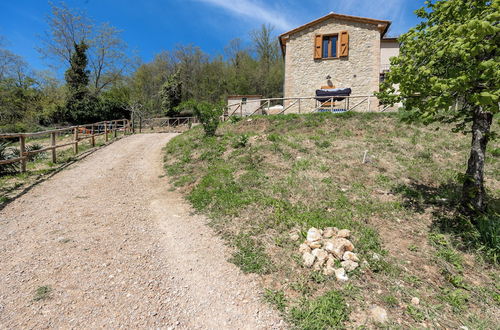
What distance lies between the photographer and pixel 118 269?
3.20 m

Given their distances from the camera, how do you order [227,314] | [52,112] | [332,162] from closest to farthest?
[227,314]
[332,162]
[52,112]

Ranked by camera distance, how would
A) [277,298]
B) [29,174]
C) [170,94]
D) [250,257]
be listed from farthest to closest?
[170,94], [29,174], [250,257], [277,298]

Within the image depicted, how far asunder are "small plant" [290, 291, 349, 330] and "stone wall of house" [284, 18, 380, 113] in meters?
14.4

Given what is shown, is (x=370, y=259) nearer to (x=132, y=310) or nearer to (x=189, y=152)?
(x=132, y=310)

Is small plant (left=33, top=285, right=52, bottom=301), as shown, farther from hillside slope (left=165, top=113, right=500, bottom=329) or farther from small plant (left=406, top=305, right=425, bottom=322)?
small plant (left=406, top=305, right=425, bottom=322)

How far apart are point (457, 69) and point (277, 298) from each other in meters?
3.81

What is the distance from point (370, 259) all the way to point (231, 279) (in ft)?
6.37

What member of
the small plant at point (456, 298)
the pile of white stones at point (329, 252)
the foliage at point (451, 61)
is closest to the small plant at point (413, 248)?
the small plant at point (456, 298)

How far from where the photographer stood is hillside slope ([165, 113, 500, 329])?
266cm

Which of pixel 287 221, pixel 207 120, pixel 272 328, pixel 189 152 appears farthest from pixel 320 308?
pixel 207 120

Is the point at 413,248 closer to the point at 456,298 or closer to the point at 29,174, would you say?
Result: the point at 456,298

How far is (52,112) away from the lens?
23141 millimetres

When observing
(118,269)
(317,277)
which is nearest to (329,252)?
(317,277)

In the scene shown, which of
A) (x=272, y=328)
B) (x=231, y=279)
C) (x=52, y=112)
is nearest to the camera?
(x=272, y=328)
